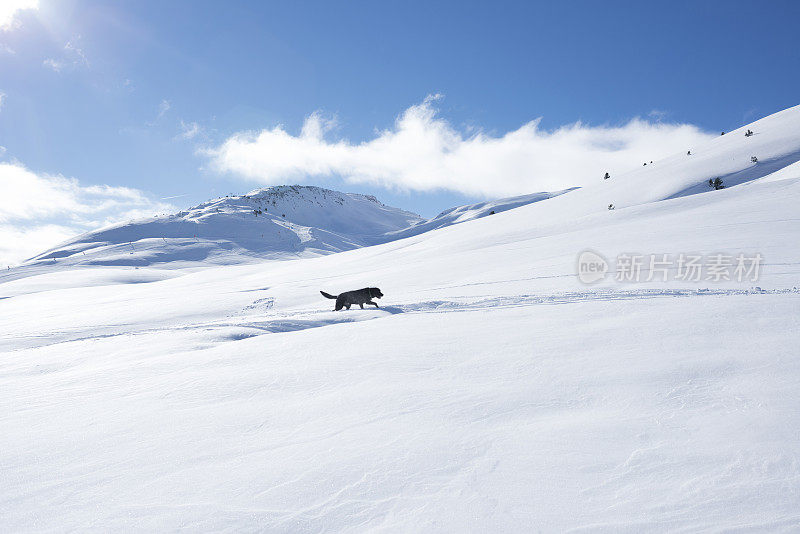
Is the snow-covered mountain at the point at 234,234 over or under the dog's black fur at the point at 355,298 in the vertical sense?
over

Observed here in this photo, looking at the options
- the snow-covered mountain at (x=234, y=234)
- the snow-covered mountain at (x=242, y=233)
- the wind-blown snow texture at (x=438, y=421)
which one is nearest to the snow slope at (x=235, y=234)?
the snow-covered mountain at (x=242, y=233)

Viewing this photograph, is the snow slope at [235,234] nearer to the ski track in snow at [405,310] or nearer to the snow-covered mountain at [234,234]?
the snow-covered mountain at [234,234]

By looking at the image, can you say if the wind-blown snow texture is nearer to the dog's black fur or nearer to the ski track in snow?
the ski track in snow

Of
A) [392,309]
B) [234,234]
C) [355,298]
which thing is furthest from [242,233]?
[392,309]

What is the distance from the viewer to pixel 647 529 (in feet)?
7.87

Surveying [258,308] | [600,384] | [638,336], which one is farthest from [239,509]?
[258,308]

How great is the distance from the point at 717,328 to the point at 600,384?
2.86 m

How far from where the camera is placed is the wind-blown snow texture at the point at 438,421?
106 inches

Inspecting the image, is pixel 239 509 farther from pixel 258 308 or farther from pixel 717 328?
pixel 258 308

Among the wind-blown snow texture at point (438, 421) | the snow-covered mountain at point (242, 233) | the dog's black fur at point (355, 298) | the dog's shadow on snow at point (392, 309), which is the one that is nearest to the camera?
the wind-blown snow texture at point (438, 421)

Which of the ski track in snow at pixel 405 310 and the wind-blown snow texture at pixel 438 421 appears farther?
the ski track in snow at pixel 405 310

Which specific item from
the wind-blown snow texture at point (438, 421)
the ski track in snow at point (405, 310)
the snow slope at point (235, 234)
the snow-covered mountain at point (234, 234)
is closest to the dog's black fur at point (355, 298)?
the ski track in snow at point (405, 310)

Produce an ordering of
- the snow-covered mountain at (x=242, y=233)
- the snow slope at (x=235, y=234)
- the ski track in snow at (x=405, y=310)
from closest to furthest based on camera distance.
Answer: the ski track in snow at (x=405, y=310), the snow slope at (x=235, y=234), the snow-covered mountain at (x=242, y=233)

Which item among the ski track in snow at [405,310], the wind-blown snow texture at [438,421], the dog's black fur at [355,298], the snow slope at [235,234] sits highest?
the snow slope at [235,234]
